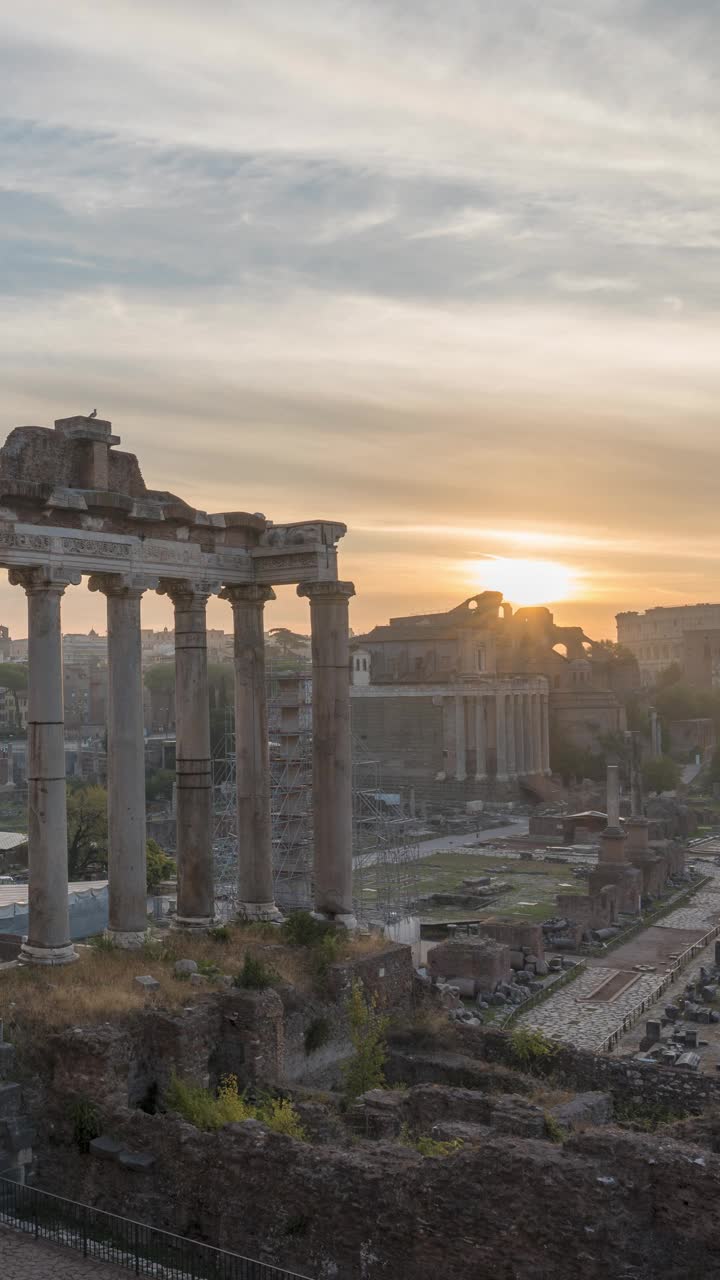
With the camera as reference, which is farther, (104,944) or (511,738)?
(511,738)

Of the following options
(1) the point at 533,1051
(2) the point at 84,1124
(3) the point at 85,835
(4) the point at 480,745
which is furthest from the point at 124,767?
(4) the point at 480,745

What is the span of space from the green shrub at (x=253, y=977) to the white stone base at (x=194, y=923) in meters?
2.28

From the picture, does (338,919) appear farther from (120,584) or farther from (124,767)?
(120,584)

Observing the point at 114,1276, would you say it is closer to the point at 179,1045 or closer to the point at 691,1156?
the point at 179,1045

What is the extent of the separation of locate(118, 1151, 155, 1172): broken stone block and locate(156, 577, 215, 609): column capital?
863 centimetres

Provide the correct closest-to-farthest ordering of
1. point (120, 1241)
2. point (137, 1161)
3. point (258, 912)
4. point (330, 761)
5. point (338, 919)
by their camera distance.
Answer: point (120, 1241) → point (137, 1161) → point (338, 919) → point (330, 761) → point (258, 912)

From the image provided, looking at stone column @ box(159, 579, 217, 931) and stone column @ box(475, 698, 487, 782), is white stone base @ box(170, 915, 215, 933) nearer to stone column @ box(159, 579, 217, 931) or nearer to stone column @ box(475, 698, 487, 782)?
stone column @ box(159, 579, 217, 931)

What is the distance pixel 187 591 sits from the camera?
19.2 metres

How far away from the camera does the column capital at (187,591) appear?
62.4 feet

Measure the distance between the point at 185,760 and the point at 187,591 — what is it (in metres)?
2.67

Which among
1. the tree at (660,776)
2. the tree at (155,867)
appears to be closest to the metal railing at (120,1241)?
the tree at (155,867)

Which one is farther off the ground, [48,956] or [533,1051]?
[48,956]

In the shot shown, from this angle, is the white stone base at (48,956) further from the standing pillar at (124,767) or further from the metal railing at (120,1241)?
the metal railing at (120,1241)

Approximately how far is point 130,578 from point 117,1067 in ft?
23.1
